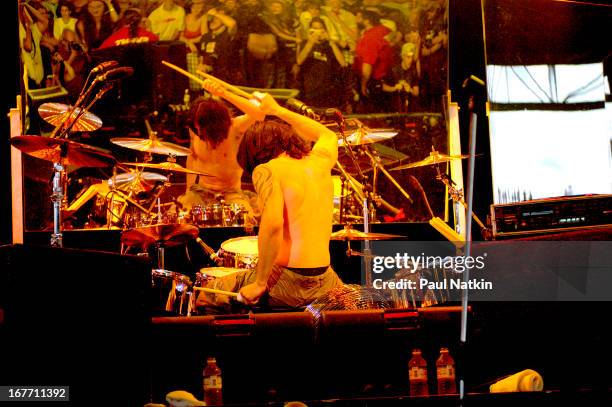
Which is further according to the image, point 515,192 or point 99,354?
point 515,192

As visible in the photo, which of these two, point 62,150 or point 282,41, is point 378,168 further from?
point 62,150

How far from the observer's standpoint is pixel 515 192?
737 centimetres

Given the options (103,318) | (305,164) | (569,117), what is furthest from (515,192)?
(103,318)

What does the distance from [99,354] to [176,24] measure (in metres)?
4.78

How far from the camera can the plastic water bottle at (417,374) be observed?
160 inches

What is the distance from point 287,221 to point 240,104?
8.14 feet

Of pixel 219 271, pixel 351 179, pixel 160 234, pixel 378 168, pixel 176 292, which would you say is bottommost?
pixel 176 292

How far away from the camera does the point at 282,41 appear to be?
7.40 m

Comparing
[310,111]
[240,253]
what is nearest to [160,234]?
[240,253]

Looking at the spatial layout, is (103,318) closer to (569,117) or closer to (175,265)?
(175,265)

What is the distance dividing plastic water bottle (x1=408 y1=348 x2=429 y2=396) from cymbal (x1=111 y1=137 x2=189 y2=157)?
3.50 m

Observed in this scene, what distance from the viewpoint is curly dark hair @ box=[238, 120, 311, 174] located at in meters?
5.29

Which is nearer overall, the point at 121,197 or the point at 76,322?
the point at 76,322

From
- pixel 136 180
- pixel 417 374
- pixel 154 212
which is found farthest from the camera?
pixel 154 212
